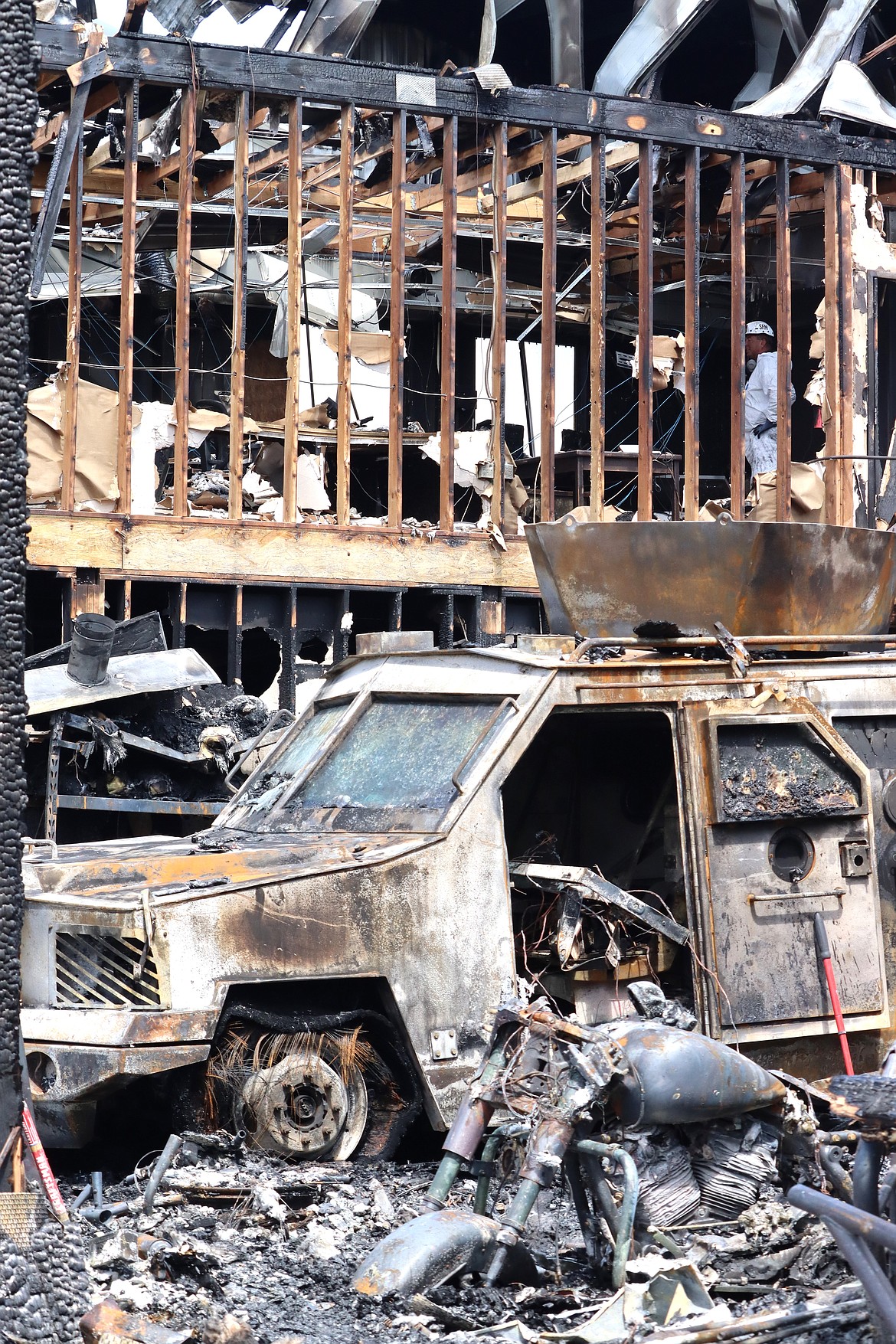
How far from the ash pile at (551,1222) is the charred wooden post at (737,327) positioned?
12.6 meters

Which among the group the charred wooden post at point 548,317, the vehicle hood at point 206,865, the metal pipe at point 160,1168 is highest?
the charred wooden post at point 548,317

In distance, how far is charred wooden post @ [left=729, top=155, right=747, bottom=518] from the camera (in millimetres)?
17875

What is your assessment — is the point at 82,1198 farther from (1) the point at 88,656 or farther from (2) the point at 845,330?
(2) the point at 845,330

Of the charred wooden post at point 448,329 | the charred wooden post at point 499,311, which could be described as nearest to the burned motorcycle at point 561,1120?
the charred wooden post at point 448,329

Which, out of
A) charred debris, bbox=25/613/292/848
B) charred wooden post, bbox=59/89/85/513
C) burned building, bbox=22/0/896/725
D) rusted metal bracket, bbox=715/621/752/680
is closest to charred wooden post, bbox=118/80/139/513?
burned building, bbox=22/0/896/725

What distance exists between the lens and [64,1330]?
13.9 ft

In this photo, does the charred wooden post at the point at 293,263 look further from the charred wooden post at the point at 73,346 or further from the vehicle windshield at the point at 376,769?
the vehicle windshield at the point at 376,769

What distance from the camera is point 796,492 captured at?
61.0 feet

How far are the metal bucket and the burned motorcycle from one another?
6.59 m

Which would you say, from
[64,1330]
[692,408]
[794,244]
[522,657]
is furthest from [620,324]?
[64,1330]

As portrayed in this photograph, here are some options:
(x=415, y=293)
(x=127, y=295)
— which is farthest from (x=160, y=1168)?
(x=415, y=293)

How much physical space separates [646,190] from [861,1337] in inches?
579

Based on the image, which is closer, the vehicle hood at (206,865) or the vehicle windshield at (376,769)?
the vehicle hood at (206,865)

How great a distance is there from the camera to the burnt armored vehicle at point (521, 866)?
597 cm
